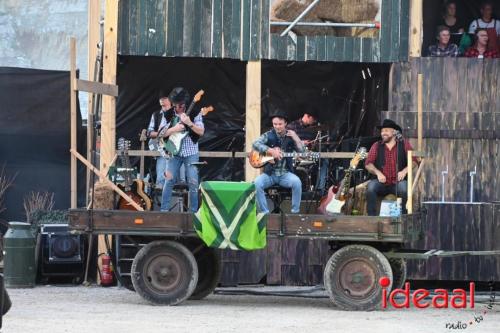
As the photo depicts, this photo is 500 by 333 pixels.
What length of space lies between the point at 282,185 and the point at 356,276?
1.55m

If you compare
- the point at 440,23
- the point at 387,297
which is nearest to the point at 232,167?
the point at 440,23

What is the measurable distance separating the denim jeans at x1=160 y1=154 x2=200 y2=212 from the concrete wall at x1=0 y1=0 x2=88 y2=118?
24.2 m

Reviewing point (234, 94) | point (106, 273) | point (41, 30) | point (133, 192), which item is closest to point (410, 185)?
point (133, 192)

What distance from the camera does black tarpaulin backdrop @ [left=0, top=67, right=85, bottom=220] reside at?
21672mm

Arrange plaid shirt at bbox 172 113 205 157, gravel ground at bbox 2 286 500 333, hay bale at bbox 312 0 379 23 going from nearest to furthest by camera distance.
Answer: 1. gravel ground at bbox 2 286 500 333
2. plaid shirt at bbox 172 113 205 157
3. hay bale at bbox 312 0 379 23

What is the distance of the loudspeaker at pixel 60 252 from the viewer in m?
18.3

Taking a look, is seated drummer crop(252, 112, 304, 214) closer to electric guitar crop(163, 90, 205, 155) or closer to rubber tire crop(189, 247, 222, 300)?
electric guitar crop(163, 90, 205, 155)

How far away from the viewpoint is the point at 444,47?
1919 cm

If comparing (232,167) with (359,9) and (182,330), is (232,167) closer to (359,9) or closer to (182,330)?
(359,9)

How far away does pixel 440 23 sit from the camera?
21000mm

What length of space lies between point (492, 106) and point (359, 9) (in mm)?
2416

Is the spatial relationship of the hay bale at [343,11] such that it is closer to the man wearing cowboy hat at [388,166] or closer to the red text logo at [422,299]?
the man wearing cowboy hat at [388,166]

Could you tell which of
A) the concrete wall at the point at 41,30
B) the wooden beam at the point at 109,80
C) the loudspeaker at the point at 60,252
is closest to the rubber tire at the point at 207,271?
the wooden beam at the point at 109,80

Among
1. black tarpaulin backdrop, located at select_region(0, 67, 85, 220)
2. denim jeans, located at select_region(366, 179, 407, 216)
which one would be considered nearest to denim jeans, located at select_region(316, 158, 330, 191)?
denim jeans, located at select_region(366, 179, 407, 216)
